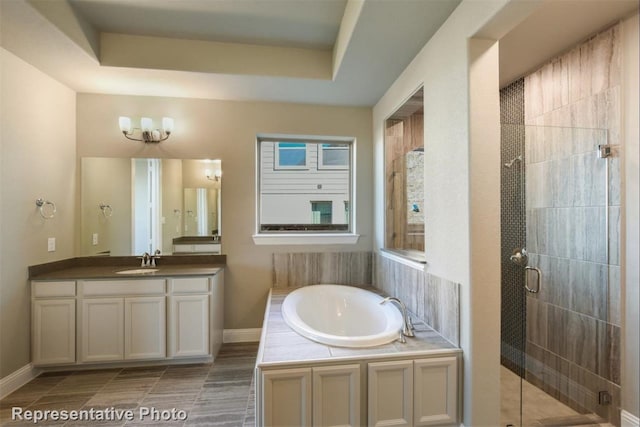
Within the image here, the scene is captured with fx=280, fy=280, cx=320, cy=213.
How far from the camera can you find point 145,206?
2855mm

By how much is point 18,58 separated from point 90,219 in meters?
1.41

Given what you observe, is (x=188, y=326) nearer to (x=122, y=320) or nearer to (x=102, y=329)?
(x=122, y=320)

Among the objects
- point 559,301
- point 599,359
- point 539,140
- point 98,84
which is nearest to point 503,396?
point 599,359

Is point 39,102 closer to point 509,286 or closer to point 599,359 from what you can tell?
point 509,286

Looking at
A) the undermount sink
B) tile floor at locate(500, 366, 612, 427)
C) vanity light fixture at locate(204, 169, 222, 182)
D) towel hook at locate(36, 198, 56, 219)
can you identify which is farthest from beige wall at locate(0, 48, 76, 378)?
tile floor at locate(500, 366, 612, 427)

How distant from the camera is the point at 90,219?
280 cm

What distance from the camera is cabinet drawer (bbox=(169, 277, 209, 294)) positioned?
2.43 m

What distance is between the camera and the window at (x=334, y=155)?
10.8 feet

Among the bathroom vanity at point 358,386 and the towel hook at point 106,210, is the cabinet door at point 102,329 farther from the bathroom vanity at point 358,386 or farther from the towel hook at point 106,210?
the bathroom vanity at point 358,386

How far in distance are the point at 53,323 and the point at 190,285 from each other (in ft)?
3.61

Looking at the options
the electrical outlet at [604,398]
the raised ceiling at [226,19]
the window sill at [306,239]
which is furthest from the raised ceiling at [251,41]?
the electrical outlet at [604,398]

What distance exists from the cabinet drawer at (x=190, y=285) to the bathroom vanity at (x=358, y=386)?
3.54 ft

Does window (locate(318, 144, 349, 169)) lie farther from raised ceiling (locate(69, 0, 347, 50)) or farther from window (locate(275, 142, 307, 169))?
raised ceiling (locate(69, 0, 347, 50))

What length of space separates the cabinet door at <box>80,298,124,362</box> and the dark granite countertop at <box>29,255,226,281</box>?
0.24 metres
